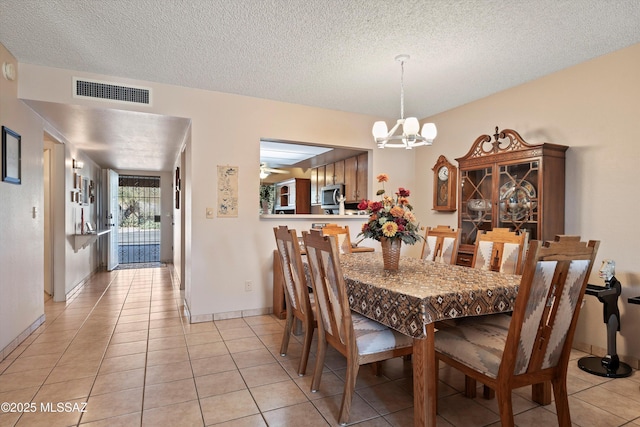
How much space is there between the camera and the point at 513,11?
2.17m

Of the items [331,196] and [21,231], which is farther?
[331,196]

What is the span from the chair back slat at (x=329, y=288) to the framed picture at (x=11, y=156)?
2447 mm

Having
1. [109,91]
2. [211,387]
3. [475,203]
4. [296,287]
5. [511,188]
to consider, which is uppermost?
[109,91]

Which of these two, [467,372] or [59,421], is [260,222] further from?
[467,372]

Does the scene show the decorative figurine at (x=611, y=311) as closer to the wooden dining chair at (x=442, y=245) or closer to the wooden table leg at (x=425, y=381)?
the wooden dining chair at (x=442, y=245)

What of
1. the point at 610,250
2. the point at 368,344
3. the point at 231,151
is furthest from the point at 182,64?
the point at 610,250

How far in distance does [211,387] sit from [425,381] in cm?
137

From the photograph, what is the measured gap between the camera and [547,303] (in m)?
1.50

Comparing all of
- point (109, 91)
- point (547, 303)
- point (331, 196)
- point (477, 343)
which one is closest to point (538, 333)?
point (547, 303)

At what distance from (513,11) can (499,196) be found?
1635mm

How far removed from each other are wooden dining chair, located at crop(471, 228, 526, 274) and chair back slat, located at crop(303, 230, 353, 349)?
1.48 meters

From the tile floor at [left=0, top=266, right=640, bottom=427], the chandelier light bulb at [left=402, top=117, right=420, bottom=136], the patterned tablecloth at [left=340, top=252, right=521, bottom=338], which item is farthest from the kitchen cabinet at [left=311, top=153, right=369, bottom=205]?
the patterned tablecloth at [left=340, top=252, right=521, bottom=338]

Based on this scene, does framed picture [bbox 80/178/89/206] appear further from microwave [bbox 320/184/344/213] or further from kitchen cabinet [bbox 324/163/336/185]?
kitchen cabinet [bbox 324/163/336/185]

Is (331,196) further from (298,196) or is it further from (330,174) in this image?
(298,196)
